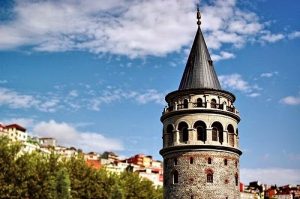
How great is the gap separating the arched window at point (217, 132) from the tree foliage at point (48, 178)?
43.0ft

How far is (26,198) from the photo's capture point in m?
49.1

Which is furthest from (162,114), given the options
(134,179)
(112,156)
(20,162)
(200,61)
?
(112,156)

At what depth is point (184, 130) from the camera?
4169 centimetres

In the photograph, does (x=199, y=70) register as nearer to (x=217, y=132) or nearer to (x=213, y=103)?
(x=213, y=103)

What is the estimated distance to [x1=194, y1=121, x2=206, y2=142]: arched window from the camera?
41156 mm

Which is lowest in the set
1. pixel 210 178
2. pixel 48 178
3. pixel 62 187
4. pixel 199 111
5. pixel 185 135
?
pixel 62 187

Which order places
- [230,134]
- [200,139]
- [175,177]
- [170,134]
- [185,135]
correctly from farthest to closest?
[170,134] < [230,134] < [185,135] < [200,139] < [175,177]

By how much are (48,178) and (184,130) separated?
15.8 m

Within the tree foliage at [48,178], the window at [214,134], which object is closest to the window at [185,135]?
the window at [214,134]

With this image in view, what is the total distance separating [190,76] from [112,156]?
317 ft

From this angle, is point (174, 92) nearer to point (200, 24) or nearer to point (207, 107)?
point (207, 107)

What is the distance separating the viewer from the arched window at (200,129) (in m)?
41.2

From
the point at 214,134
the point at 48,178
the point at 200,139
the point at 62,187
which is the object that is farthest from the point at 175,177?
the point at 48,178

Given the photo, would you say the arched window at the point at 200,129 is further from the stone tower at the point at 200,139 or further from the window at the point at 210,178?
the window at the point at 210,178
